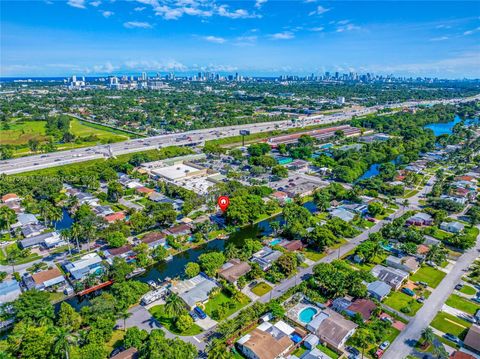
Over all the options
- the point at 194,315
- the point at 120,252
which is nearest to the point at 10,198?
the point at 120,252

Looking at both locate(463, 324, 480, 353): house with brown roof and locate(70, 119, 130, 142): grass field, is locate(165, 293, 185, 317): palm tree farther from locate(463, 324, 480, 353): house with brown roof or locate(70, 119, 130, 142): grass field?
locate(70, 119, 130, 142): grass field

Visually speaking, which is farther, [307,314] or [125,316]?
[307,314]

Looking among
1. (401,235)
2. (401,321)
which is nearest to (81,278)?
(401,321)

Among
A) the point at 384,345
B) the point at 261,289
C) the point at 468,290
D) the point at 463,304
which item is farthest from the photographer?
the point at 261,289

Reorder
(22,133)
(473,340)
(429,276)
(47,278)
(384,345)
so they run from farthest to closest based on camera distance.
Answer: (22,133) < (429,276) < (47,278) < (384,345) < (473,340)

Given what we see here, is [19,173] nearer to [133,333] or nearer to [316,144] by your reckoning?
[133,333]

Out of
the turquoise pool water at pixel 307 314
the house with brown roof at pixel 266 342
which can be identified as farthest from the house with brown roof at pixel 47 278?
the turquoise pool water at pixel 307 314

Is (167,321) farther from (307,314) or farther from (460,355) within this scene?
(460,355)

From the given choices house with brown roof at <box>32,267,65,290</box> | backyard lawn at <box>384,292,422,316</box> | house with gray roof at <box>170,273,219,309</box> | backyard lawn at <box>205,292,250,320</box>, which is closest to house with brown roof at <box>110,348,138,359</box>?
house with gray roof at <box>170,273,219,309</box>
